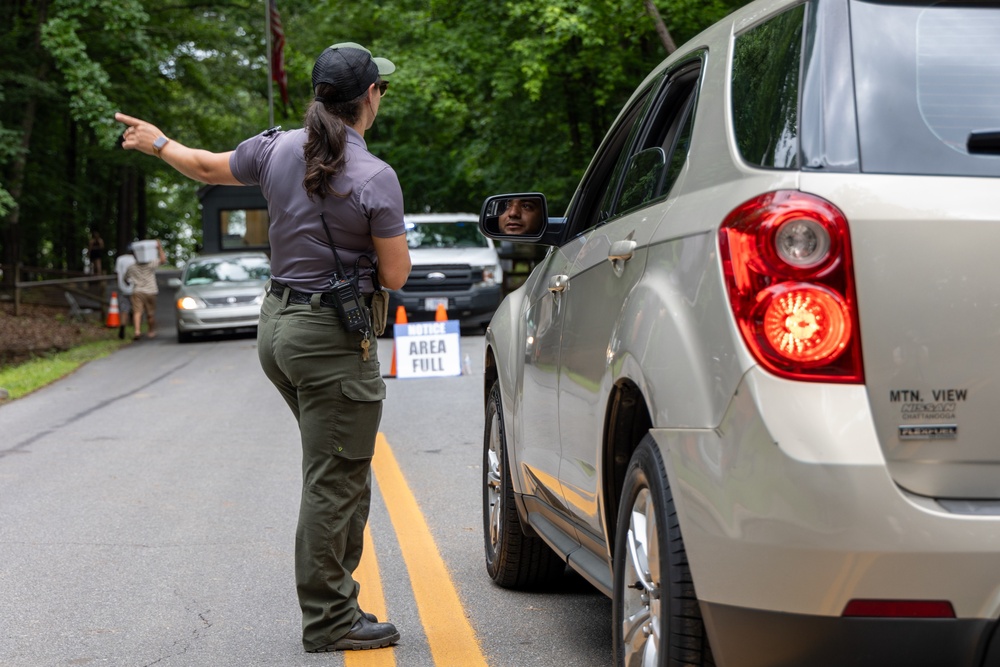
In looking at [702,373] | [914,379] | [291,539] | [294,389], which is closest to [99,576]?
[291,539]

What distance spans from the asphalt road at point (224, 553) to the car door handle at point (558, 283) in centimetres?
123

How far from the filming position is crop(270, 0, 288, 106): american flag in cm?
2953

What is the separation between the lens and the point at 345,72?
4.32 m

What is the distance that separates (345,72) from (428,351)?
1030 centimetres

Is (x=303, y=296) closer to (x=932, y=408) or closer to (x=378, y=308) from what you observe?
(x=378, y=308)

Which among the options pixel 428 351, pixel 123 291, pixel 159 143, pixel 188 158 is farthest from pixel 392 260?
pixel 123 291

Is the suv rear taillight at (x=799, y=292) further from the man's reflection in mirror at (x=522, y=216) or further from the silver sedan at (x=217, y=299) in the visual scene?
the silver sedan at (x=217, y=299)

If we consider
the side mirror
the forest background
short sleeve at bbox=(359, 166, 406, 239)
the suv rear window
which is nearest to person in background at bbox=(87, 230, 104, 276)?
the forest background

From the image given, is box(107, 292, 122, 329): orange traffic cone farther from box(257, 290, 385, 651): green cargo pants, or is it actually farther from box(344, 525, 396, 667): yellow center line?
box(257, 290, 385, 651): green cargo pants

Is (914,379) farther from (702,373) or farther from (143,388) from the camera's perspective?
(143,388)

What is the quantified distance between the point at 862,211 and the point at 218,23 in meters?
30.7

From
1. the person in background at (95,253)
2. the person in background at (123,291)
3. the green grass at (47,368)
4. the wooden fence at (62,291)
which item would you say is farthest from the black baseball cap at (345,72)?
the person in background at (95,253)

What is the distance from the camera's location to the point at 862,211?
257 cm

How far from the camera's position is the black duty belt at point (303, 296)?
169 inches
